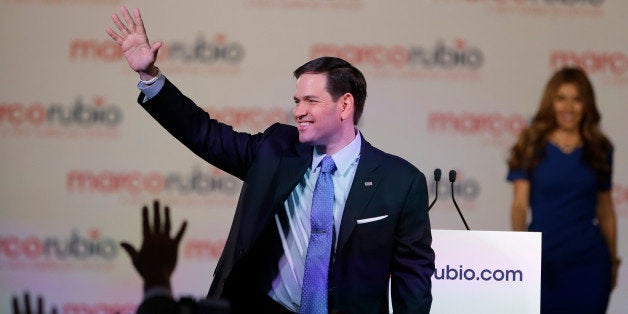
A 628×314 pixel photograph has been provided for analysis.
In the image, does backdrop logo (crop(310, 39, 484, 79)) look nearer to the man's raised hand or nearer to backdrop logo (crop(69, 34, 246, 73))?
backdrop logo (crop(69, 34, 246, 73))

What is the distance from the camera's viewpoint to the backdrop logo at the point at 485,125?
22.6 ft

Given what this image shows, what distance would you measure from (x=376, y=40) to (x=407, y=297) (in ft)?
10.3

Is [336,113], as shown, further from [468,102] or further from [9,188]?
[9,188]

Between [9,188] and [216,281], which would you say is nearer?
[216,281]

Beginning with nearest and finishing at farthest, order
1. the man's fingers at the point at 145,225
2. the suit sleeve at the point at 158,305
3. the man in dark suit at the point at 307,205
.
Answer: the suit sleeve at the point at 158,305, the man in dark suit at the point at 307,205, the man's fingers at the point at 145,225

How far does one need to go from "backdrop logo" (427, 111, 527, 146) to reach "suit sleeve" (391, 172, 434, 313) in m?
2.84

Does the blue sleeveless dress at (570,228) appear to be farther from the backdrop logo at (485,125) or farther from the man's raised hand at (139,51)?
the man's raised hand at (139,51)

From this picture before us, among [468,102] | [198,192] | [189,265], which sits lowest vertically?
[189,265]

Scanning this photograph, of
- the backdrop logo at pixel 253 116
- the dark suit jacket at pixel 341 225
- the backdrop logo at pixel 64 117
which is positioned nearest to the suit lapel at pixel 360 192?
the dark suit jacket at pixel 341 225

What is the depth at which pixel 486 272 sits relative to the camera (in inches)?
192

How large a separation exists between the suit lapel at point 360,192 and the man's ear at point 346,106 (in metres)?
0.18

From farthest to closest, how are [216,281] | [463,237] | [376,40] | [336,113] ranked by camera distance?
[376,40], [463,237], [336,113], [216,281]

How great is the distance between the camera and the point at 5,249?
22.9 feet

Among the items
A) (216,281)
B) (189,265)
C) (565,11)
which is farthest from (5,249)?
(565,11)
